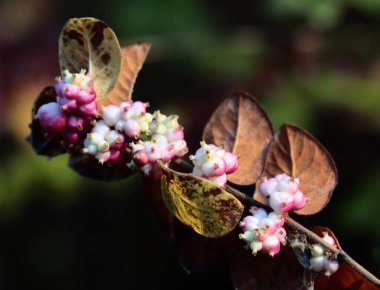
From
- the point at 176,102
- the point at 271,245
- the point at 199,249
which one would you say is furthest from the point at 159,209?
the point at 176,102

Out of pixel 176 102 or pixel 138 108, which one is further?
pixel 176 102

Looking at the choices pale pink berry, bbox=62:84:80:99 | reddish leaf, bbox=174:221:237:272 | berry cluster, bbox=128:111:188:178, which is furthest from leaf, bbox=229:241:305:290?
pale pink berry, bbox=62:84:80:99

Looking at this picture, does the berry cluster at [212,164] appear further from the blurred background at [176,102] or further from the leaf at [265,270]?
the blurred background at [176,102]

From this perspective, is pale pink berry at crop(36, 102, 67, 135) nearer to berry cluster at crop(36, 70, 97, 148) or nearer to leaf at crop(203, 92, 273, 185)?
berry cluster at crop(36, 70, 97, 148)

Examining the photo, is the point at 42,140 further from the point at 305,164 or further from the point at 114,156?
the point at 305,164

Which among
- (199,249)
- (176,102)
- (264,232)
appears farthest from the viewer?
(176,102)

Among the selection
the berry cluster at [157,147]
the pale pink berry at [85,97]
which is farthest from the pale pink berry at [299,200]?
the pale pink berry at [85,97]
